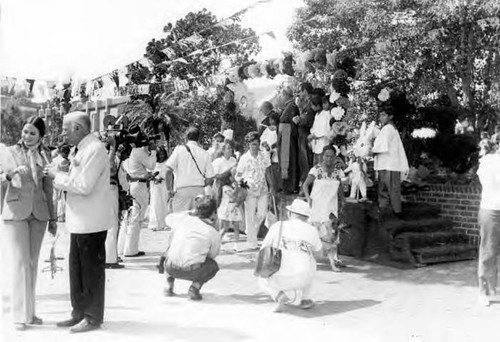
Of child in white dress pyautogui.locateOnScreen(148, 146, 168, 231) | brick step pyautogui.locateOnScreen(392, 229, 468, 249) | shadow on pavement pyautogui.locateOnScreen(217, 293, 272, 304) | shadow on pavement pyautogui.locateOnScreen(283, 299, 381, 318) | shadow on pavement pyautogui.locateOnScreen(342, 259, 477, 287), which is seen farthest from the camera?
child in white dress pyautogui.locateOnScreen(148, 146, 168, 231)

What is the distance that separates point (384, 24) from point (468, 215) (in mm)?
4346

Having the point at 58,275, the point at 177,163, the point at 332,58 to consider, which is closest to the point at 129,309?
the point at 58,275

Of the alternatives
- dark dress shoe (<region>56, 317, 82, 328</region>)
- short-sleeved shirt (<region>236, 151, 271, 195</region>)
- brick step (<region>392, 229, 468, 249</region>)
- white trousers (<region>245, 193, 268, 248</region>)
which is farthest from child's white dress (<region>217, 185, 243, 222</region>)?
dark dress shoe (<region>56, 317, 82, 328</region>)

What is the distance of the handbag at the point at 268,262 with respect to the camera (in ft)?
17.7

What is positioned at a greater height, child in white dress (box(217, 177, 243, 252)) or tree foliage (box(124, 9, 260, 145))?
tree foliage (box(124, 9, 260, 145))

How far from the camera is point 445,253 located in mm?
8117

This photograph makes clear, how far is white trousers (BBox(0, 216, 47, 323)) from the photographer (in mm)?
4664

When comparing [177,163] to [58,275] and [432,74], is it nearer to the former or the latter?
[58,275]

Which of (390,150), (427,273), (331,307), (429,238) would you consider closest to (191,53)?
(390,150)

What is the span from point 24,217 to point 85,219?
50 centimetres

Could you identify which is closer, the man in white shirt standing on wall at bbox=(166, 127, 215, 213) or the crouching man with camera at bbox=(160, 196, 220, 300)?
the crouching man with camera at bbox=(160, 196, 220, 300)

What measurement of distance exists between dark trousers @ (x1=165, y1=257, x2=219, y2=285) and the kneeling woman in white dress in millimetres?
581

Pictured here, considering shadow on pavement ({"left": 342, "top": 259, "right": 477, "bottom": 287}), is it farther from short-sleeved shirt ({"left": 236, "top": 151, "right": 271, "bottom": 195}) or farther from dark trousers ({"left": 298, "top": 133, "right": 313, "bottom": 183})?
dark trousers ({"left": 298, "top": 133, "right": 313, "bottom": 183})

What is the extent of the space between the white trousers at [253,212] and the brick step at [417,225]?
1.84 m
